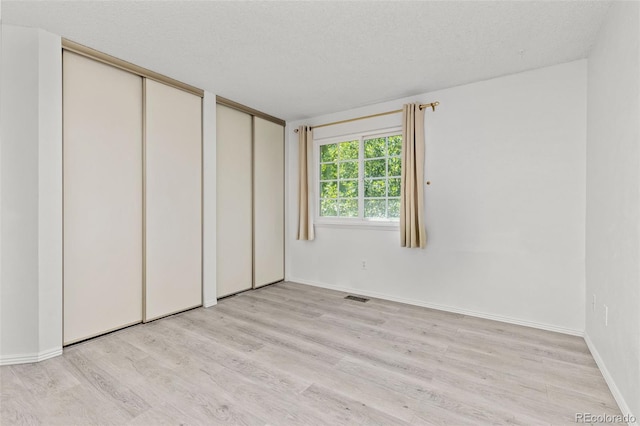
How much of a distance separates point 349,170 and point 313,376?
2834 millimetres

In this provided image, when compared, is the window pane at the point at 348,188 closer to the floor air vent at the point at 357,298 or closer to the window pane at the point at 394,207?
the window pane at the point at 394,207

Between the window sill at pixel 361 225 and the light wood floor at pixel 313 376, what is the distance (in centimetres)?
120

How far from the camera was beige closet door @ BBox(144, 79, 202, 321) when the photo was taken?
3.06 metres

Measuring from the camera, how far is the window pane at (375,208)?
3973mm

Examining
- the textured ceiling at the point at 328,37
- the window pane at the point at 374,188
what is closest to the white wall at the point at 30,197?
the textured ceiling at the point at 328,37

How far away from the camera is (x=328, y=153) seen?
4.51 meters

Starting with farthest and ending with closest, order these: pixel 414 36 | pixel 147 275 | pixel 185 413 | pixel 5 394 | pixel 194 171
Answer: pixel 194 171 → pixel 147 275 → pixel 414 36 → pixel 5 394 → pixel 185 413

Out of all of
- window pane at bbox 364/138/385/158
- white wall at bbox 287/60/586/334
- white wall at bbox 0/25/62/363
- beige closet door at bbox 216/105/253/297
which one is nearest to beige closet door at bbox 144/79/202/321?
beige closet door at bbox 216/105/253/297

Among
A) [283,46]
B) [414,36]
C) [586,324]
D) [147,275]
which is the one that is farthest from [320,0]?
[586,324]

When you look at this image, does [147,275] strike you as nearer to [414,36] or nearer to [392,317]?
[392,317]

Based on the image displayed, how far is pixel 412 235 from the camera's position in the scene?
349 centimetres

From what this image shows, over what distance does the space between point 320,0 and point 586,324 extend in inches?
134

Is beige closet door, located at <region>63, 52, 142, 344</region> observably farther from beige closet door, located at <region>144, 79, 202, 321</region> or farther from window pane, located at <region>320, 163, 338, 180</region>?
window pane, located at <region>320, 163, 338, 180</region>

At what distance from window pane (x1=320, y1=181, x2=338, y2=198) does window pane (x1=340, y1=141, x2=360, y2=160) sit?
41 cm
